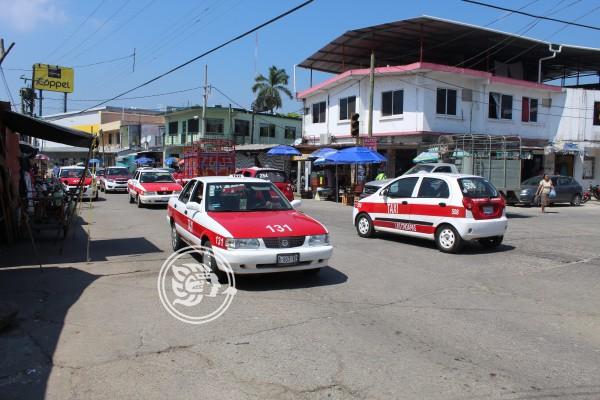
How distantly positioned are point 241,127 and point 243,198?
42.9 metres

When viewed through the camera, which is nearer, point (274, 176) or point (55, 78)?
point (274, 176)

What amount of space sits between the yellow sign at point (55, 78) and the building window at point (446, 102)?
1615 inches

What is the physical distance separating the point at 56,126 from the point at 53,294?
454 centimetres

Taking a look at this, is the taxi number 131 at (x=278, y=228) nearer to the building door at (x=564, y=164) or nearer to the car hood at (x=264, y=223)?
the car hood at (x=264, y=223)

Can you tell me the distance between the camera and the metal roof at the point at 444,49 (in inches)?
1061

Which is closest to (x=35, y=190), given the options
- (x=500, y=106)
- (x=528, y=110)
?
(x=500, y=106)

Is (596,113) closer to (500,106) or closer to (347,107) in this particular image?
(500,106)

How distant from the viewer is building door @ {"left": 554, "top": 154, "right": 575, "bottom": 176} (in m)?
31.8

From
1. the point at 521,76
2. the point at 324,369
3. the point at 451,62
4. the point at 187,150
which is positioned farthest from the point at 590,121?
the point at 324,369

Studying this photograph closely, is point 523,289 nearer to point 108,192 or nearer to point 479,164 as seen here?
point 479,164

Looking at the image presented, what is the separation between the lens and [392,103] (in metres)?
27.7

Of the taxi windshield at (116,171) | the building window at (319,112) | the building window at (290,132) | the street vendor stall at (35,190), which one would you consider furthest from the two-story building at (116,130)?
the street vendor stall at (35,190)

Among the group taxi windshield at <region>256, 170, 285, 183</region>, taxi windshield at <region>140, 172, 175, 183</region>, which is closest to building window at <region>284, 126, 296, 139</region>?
taxi windshield at <region>140, 172, 175, 183</region>

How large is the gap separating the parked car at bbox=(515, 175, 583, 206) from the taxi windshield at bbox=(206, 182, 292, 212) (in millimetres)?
18148
